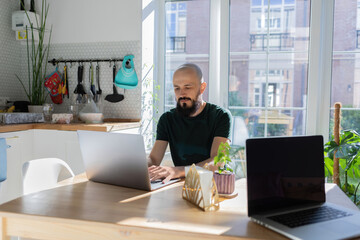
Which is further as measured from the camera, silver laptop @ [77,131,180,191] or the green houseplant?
the green houseplant

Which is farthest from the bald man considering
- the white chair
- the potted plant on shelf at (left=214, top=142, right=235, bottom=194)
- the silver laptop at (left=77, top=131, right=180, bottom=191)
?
the white chair

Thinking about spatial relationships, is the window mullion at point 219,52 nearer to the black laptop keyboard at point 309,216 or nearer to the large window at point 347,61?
the large window at point 347,61

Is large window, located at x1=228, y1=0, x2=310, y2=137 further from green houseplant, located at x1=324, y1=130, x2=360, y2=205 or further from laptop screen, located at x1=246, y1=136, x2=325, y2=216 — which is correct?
laptop screen, located at x1=246, y1=136, x2=325, y2=216

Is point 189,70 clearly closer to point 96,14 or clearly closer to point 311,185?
point 311,185

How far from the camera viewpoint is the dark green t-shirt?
7.29 feet

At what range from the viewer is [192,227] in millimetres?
1024

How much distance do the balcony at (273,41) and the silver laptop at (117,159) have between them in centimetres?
191

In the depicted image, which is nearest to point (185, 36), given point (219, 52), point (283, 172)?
point (219, 52)

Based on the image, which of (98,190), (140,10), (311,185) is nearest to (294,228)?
(311,185)

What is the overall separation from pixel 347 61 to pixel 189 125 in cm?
156

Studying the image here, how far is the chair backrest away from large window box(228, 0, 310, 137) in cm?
178

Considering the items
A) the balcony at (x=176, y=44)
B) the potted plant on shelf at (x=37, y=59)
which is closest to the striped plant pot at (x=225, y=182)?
the balcony at (x=176, y=44)

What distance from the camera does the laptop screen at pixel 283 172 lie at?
110cm

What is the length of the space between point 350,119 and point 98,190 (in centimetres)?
233
